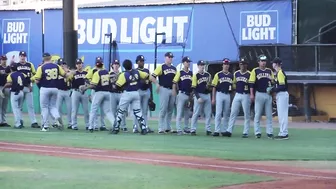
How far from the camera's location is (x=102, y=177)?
37.2 feet

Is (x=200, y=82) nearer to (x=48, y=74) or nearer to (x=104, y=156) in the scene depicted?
(x=48, y=74)

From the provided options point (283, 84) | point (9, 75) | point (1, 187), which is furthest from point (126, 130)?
point (1, 187)

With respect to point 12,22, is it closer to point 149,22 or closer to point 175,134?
point 149,22

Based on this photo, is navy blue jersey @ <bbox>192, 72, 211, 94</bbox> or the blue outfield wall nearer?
navy blue jersey @ <bbox>192, 72, 211, 94</bbox>

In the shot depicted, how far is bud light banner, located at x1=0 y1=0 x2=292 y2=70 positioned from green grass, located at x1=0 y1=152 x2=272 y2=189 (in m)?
19.3

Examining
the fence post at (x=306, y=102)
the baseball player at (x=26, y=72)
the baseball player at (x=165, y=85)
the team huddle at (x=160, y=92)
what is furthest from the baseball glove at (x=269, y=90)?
the fence post at (x=306, y=102)

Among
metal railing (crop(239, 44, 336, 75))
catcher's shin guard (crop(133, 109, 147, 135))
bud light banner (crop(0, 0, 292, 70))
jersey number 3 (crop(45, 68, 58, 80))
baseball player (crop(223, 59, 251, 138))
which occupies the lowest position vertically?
catcher's shin guard (crop(133, 109, 147, 135))

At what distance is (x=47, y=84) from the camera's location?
21.7m

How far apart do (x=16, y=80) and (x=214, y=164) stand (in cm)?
1079

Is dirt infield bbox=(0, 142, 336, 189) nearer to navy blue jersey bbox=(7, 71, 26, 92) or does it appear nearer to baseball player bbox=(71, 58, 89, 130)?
navy blue jersey bbox=(7, 71, 26, 92)

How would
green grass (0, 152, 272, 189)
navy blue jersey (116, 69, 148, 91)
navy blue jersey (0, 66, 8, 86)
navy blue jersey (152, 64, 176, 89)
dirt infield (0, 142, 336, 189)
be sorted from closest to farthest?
green grass (0, 152, 272, 189) → dirt infield (0, 142, 336, 189) → navy blue jersey (116, 69, 148, 91) → navy blue jersey (152, 64, 176, 89) → navy blue jersey (0, 66, 8, 86)

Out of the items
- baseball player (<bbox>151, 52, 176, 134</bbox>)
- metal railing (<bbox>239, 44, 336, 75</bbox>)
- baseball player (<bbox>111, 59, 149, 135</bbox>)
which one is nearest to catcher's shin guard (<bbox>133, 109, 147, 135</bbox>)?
baseball player (<bbox>111, 59, 149, 135</bbox>)

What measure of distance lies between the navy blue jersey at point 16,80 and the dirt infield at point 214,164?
5990 millimetres

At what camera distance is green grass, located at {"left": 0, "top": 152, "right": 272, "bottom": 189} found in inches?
417
